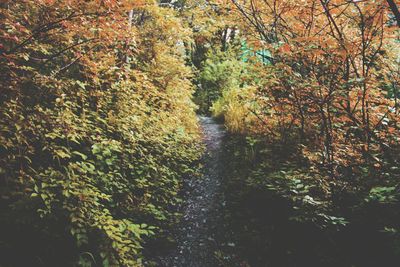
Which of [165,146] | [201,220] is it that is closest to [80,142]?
[165,146]

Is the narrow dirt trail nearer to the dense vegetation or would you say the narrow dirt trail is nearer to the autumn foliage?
the dense vegetation

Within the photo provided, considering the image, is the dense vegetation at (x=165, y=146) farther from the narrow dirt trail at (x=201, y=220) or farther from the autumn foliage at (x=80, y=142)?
the narrow dirt trail at (x=201, y=220)

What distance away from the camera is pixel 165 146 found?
22.7ft

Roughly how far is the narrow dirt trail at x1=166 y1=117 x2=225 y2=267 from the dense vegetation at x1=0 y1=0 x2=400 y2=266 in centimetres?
25

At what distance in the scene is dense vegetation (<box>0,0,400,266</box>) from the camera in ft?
11.3

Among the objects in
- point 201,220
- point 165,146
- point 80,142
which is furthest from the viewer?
point 165,146

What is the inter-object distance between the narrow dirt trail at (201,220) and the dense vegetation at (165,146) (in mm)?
246

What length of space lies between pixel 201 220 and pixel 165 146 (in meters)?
2.09

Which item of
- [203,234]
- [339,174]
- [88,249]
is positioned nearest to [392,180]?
[339,174]

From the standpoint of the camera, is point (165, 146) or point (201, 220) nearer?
point (201, 220)

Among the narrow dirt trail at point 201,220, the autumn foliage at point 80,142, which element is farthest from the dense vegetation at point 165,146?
the narrow dirt trail at point 201,220

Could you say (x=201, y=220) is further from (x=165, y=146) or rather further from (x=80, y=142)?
(x=80, y=142)

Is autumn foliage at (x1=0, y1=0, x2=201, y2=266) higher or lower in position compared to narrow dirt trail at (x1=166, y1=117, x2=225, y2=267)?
higher

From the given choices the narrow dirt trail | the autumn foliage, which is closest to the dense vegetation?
the autumn foliage
